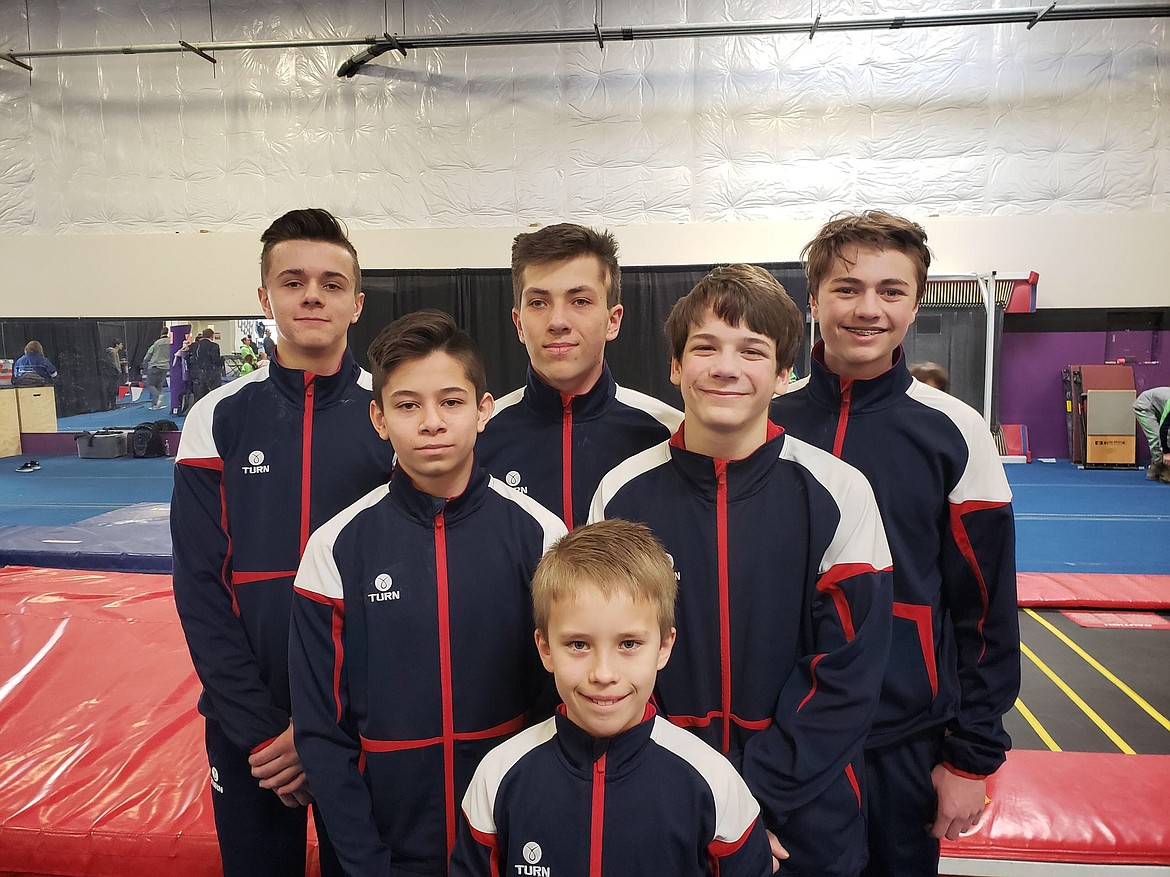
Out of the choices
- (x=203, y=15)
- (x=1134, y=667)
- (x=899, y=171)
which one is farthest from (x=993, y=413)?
(x=203, y=15)

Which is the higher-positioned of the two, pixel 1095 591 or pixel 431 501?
pixel 431 501

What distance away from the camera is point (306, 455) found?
5.65 feet

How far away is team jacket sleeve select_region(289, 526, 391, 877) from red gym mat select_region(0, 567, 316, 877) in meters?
1.04

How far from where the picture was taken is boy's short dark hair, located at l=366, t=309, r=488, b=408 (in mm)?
1476

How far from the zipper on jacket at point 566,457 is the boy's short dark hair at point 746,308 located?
32cm

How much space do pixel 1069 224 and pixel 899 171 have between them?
1832mm

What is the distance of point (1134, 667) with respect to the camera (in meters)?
3.76

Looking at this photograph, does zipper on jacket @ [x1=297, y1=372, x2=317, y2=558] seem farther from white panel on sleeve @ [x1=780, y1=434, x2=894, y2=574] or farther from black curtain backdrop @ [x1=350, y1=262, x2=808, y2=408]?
black curtain backdrop @ [x1=350, y1=262, x2=808, y2=408]

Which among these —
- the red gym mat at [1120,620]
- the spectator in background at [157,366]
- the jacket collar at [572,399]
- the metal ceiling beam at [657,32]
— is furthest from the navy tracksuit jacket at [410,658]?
the spectator in background at [157,366]

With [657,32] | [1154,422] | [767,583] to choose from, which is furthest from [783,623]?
[1154,422]

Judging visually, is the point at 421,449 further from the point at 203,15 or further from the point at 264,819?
the point at 203,15

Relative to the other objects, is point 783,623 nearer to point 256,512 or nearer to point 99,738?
point 256,512

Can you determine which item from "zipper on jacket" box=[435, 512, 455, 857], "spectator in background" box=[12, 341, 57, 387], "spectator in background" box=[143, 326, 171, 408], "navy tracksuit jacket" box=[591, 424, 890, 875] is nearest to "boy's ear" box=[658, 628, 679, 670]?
"navy tracksuit jacket" box=[591, 424, 890, 875]

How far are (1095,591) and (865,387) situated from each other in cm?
421
